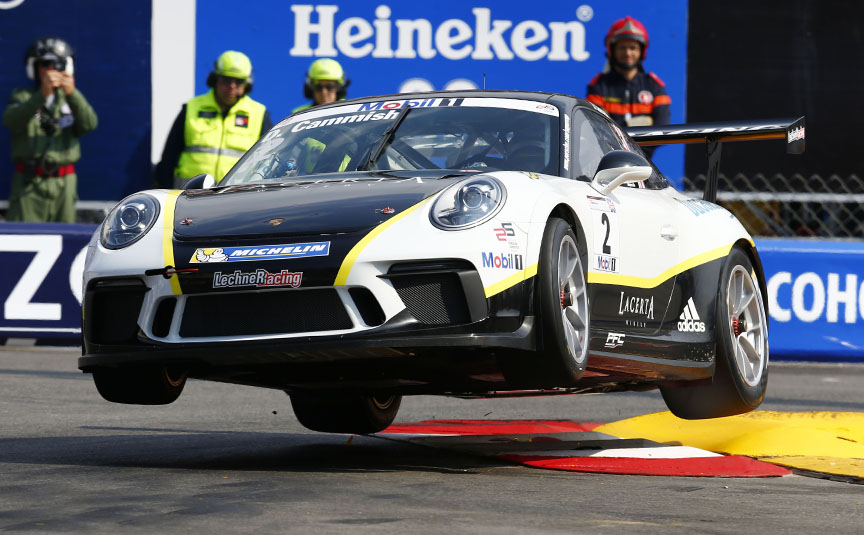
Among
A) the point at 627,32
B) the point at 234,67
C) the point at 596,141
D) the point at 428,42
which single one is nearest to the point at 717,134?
the point at 596,141

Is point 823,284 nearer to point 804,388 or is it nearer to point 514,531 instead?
point 804,388

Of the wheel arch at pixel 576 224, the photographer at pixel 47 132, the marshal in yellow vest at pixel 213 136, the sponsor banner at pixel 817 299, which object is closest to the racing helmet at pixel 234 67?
the marshal in yellow vest at pixel 213 136

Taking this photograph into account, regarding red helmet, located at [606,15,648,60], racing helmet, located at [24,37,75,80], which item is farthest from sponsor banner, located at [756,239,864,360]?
racing helmet, located at [24,37,75,80]

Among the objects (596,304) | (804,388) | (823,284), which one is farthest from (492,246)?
(823,284)

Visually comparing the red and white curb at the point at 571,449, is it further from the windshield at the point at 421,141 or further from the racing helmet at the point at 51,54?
the racing helmet at the point at 51,54

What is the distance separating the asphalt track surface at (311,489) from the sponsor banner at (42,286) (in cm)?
381

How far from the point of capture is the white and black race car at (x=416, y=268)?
536 centimetres

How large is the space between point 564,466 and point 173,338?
60.4 inches

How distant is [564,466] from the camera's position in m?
5.95

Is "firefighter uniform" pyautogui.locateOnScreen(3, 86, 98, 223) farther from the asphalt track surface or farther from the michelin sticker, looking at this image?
the michelin sticker

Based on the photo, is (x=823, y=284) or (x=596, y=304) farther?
(x=823, y=284)

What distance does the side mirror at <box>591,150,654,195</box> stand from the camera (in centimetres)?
618

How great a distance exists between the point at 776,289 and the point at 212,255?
24.8ft

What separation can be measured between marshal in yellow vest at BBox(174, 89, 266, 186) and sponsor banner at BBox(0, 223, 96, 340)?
113 cm
